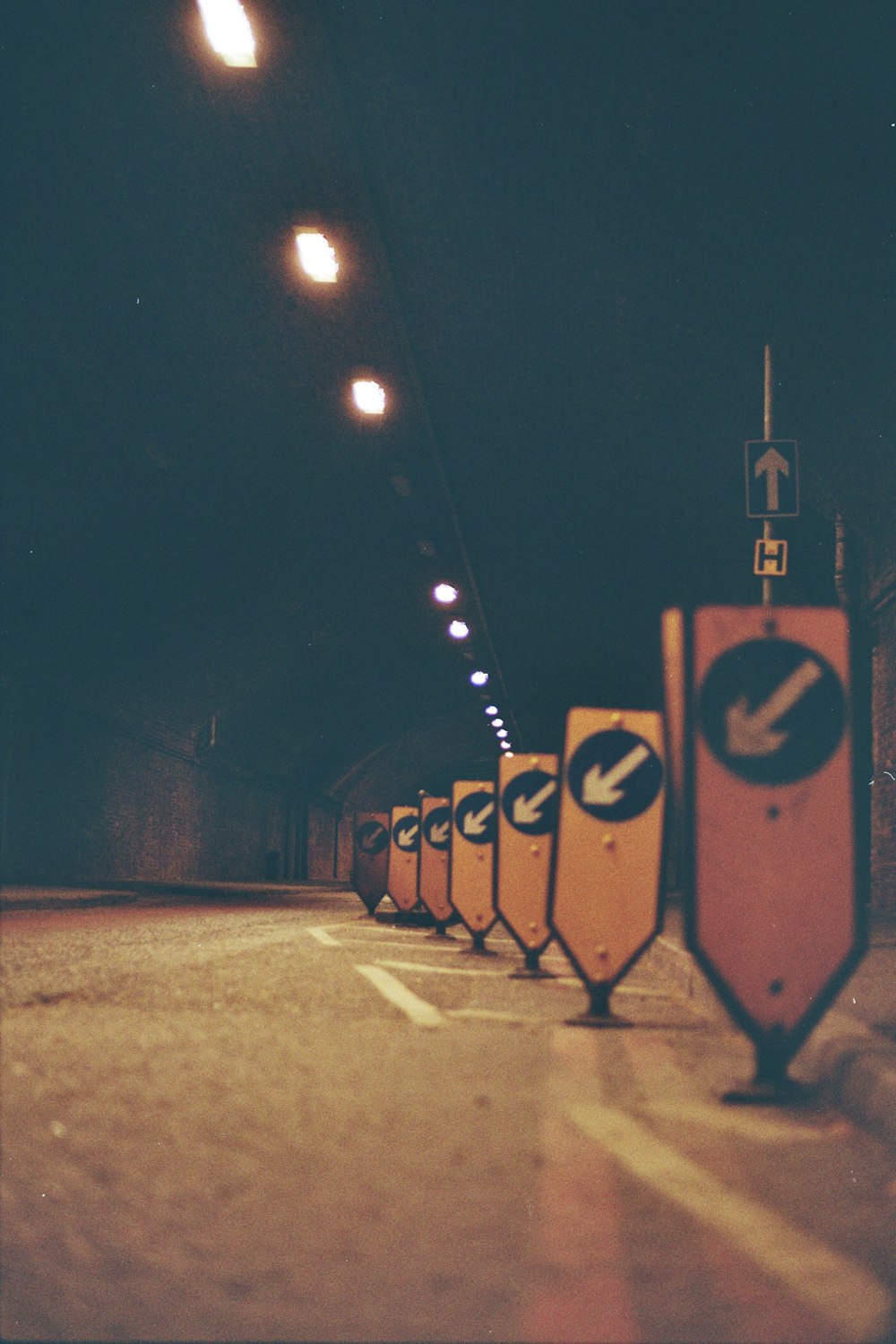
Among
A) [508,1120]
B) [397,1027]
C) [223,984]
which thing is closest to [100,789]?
[223,984]

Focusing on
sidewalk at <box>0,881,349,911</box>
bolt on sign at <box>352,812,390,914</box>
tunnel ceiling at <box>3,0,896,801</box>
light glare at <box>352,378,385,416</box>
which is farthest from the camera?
sidewalk at <box>0,881,349,911</box>

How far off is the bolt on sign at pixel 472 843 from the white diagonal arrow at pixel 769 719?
213 inches

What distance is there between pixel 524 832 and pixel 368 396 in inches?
319

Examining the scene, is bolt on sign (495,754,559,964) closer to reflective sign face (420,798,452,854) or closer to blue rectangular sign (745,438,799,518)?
blue rectangular sign (745,438,799,518)

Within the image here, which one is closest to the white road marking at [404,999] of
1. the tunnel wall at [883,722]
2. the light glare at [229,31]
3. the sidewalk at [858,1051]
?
the sidewalk at [858,1051]

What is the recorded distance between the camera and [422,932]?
13852 millimetres

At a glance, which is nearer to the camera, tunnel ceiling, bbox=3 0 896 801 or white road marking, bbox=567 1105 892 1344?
white road marking, bbox=567 1105 892 1344

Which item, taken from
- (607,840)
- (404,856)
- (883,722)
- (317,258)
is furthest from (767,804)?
(883,722)

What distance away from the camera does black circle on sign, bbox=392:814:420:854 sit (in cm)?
1355

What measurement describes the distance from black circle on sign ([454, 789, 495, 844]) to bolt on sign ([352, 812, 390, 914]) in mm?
5174

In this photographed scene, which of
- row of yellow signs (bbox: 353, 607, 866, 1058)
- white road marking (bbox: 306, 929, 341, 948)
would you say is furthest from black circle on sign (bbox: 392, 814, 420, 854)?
row of yellow signs (bbox: 353, 607, 866, 1058)

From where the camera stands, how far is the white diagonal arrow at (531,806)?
26.5ft

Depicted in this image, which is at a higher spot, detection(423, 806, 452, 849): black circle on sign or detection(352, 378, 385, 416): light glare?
detection(352, 378, 385, 416): light glare

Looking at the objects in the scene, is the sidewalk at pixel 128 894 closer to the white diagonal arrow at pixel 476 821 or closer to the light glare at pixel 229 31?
the white diagonal arrow at pixel 476 821
